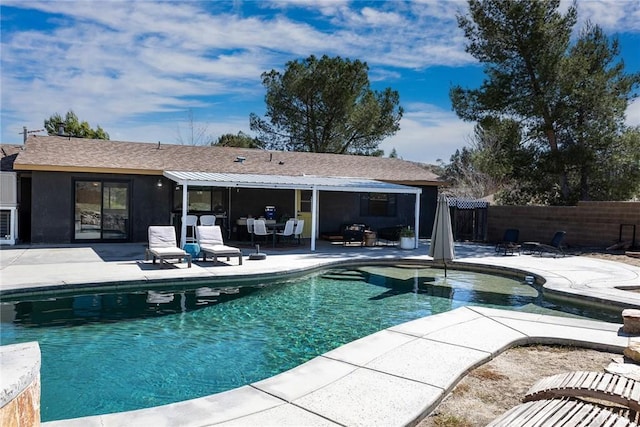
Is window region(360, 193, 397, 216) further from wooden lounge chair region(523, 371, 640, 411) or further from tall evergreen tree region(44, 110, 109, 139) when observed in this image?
tall evergreen tree region(44, 110, 109, 139)

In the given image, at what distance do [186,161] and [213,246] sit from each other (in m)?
6.76

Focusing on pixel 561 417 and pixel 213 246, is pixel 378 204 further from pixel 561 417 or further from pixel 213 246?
pixel 561 417

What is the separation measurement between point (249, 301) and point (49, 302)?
387 cm

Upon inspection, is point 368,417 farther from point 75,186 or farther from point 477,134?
point 477,134

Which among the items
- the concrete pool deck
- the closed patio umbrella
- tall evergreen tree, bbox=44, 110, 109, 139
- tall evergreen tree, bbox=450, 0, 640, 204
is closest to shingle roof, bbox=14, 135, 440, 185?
the concrete pool deck

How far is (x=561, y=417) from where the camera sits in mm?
2949

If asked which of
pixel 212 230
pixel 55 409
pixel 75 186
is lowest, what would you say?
pixel 55 409

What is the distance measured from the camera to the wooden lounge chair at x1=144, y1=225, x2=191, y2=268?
1204 centimetres

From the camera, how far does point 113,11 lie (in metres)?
13.5

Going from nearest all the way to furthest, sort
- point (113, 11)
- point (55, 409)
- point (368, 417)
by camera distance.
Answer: point (368, 417)
point (55, 409)
point (113, 11)

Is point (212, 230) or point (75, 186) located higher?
point (75, 186)

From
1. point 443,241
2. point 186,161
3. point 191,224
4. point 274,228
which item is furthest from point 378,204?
point 443,241

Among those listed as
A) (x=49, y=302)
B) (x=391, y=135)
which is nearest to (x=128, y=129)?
(x=391, y=135)

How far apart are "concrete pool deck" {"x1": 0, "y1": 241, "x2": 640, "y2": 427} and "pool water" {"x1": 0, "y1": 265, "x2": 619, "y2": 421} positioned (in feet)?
2.68
